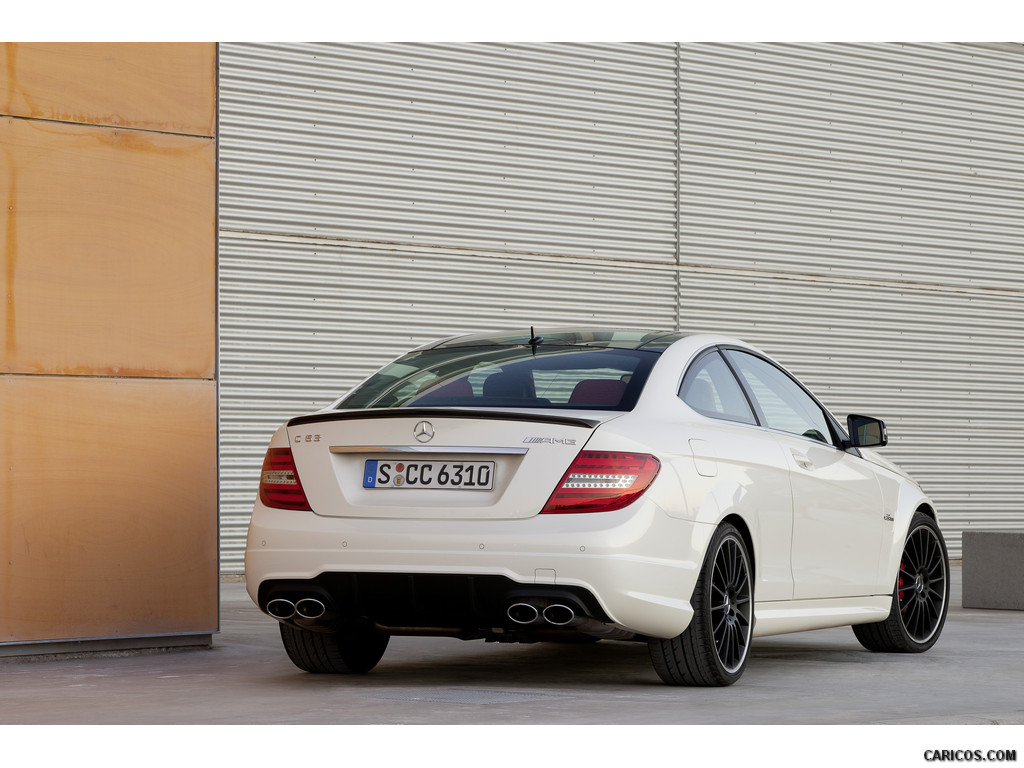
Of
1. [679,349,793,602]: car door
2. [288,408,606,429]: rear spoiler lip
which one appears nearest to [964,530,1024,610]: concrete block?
[679,349,793,602]: car door

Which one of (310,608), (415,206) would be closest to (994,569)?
(415,206)

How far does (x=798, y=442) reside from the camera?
772cm

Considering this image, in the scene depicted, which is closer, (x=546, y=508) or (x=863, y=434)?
(x=546, y=508)

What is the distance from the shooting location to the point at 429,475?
633 cm

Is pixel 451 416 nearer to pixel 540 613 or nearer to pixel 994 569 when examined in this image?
pixel 540 613

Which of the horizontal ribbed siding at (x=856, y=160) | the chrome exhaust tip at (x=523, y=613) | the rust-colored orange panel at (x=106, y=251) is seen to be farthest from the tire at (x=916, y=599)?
the horizontal ribbed siding at (x=856, y=160)

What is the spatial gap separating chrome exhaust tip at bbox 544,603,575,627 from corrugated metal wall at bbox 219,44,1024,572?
28.3 ft

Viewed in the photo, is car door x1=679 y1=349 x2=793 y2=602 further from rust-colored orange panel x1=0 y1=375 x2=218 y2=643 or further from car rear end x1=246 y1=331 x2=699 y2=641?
rust-colored orange panel x1=0 y1=375 x2=218 y2=643

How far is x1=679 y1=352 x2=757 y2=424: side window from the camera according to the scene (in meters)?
6.96

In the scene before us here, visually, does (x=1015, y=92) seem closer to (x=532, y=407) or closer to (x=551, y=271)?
(x=551, y=271)

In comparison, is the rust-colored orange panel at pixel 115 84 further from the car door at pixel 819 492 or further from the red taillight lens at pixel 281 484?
the car door at pixel 819 492

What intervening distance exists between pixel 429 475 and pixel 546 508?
1.64ft

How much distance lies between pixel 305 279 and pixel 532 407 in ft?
28.4
